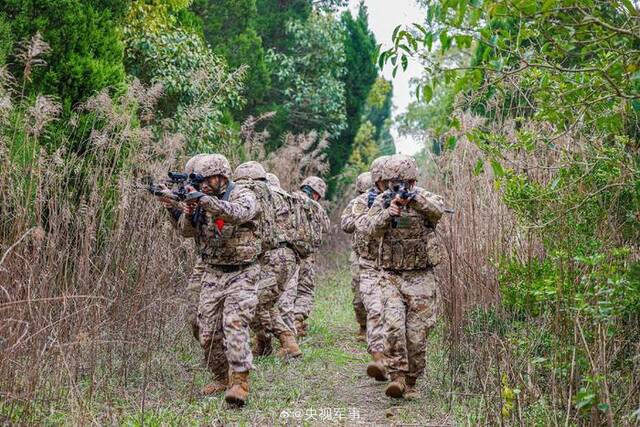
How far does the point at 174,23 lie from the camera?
37.5 feet

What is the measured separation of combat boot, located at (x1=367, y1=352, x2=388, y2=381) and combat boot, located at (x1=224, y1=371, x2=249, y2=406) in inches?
35.0

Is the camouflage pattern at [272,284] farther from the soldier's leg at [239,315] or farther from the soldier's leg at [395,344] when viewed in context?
the soldier's leg at [395,344]

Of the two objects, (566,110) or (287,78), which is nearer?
(566,110)

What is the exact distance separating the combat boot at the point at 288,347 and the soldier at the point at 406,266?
5.74ft

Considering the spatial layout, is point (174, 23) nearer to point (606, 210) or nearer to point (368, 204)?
point (368, 204)

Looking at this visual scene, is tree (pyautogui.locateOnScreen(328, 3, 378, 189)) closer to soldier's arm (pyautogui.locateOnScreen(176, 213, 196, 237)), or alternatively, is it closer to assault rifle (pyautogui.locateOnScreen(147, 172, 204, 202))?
soldier's arm (pyautogui.locateOnScreen(176, 213, 196, 237))

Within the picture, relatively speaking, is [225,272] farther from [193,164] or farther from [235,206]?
[193,164]

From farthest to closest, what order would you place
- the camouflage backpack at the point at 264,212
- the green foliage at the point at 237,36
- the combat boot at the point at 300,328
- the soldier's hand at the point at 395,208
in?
the green foliage at the point at 237,36 → the combat boot at the point at 300,328 → the camouflage backpack at the point at 264,212 → the soldier's hand at the point at 395,208

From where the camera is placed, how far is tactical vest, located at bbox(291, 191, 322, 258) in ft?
28.0

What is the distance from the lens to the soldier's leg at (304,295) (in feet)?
29.3

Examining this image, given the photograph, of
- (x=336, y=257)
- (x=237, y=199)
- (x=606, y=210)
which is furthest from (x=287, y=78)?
(x=606, y=210)

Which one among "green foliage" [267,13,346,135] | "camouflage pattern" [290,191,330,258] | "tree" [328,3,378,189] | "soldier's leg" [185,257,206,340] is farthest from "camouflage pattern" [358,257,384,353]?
"tree" [328,3,378,189]

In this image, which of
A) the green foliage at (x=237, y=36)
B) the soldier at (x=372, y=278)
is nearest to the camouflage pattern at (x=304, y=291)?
the soldier at (x=372, y=278)

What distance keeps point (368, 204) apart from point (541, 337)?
7.85 ft
